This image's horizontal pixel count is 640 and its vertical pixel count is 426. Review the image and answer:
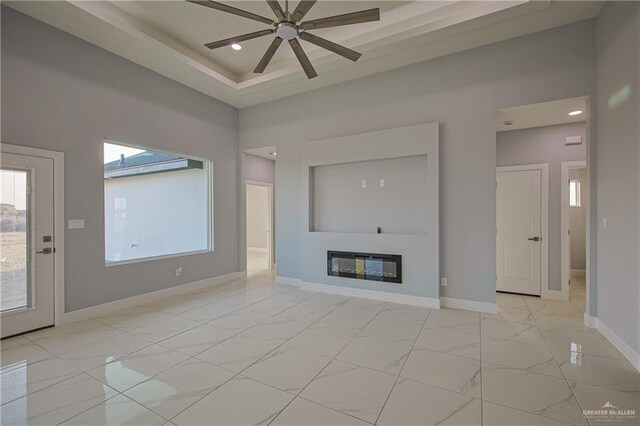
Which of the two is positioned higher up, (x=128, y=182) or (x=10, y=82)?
(x=10, y=82)

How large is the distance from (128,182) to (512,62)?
5.80 metres

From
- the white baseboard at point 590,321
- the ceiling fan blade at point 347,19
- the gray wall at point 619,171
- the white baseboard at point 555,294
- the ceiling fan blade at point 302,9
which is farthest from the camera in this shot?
the white baseboard at point 555,294

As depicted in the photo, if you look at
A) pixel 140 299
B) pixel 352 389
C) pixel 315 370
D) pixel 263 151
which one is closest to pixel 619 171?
pixel 352 389

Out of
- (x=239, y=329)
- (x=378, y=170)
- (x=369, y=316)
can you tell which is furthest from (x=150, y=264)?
(x=378, y=170)

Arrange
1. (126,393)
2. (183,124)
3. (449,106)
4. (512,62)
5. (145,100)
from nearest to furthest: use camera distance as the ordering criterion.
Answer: (126,393) → (512,62) → (449,106) → (145,100) → (183,124)

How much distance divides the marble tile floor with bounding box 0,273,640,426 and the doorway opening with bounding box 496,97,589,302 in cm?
89

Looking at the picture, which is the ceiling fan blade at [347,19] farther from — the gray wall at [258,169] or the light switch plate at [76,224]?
the gray wall at [258,169]

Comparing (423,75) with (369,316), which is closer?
(369,316)

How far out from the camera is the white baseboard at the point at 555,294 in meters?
4.49

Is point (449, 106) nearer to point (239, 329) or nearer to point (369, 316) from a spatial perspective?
point (369, 316)

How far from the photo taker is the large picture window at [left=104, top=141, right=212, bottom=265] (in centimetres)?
421

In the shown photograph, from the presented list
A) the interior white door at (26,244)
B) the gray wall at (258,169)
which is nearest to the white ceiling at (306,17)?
the interior white door at (26,244)

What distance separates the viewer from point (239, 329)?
333 cm

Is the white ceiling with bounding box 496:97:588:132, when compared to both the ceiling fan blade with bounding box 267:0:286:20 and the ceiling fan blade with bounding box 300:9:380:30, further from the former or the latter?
the ceiling fan blade with bounding box 267:0:286:20
